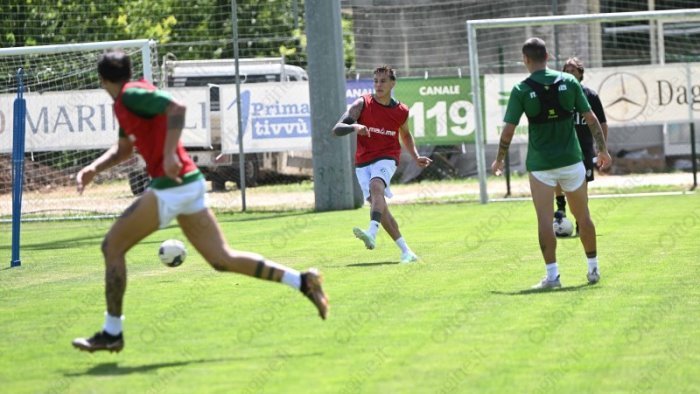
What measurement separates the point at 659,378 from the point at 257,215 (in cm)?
1601

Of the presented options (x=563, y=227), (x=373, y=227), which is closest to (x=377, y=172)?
(x=373, y=227)

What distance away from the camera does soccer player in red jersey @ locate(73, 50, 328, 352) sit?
844cm

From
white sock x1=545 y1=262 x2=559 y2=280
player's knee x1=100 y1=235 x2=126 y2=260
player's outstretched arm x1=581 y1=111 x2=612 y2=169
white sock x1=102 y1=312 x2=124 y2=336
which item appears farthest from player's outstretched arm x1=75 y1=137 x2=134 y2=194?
player's outstretched arm x1=581 y1=111 x2=612 y2=169

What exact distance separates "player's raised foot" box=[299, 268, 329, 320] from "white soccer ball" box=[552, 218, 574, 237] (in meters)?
7.48

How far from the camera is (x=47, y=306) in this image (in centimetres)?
1133

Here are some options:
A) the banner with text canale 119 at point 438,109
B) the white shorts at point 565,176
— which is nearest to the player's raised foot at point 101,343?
the white shorts at point 565,176

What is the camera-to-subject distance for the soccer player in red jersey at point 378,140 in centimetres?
1411

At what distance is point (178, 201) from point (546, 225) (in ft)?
12.3

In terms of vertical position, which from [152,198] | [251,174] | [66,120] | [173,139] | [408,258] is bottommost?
[251,174]

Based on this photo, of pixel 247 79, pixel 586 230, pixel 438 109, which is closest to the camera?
pixel 586 230

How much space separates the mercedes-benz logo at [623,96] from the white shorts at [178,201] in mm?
15751

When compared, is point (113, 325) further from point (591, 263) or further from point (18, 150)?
point (18, 150)

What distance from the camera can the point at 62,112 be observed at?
22.7 m

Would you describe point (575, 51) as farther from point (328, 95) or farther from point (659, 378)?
point (659, 378)
